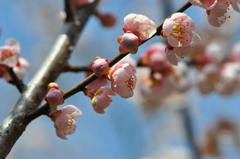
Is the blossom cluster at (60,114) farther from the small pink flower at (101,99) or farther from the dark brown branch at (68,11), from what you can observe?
the dark brown branch at (68,11)

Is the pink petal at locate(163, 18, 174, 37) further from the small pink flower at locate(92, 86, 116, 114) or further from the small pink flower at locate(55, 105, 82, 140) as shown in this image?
the small pink flower at locate(55, 105, 82, 140)

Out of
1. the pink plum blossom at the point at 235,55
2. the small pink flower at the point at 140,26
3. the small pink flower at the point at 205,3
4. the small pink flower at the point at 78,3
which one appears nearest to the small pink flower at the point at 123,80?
the small pink flower at the point at 140,26

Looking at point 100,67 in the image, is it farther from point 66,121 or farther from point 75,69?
point 75,69

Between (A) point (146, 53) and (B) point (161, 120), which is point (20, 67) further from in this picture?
(B) point (161, 120)

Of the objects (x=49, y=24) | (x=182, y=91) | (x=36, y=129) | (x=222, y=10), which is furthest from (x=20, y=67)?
(x=36, y=129)

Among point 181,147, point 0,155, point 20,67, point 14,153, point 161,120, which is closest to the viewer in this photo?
point 0,155

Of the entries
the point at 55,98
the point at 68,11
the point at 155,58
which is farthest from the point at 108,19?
the point at 55,98
